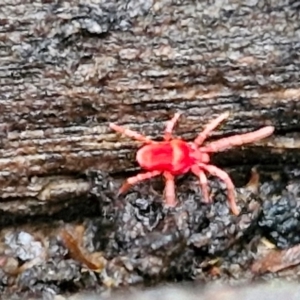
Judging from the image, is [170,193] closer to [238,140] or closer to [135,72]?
[238,140]

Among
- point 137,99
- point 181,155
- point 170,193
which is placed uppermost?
point 137,99

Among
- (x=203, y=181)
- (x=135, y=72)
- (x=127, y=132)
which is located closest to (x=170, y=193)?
(x=203, y=181)

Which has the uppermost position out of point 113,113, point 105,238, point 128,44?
point 128,44

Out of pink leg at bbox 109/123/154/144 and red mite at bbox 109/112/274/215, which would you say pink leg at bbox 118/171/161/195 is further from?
pink leg at bbox 109/123/154/144

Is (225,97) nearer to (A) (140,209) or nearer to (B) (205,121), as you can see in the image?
(B) (205,121)

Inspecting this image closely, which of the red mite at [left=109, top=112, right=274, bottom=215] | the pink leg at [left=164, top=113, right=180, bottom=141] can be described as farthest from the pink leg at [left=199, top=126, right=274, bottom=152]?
the pink leg at [left=164, top=113, right=180, bottom=141]

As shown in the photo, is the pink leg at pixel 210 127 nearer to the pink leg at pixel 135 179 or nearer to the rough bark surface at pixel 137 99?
the rough bark surface at pixel 137 99

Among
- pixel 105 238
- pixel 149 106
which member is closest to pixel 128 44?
pixel 149 106
